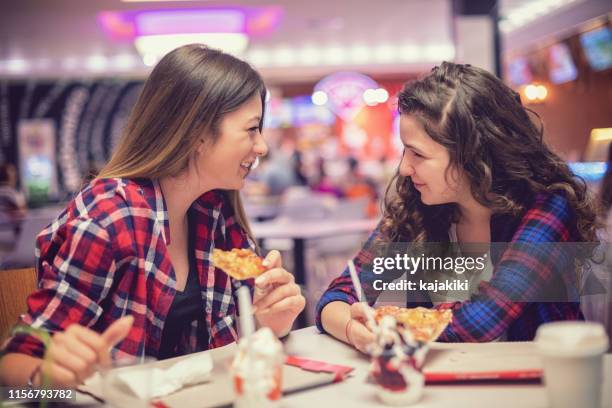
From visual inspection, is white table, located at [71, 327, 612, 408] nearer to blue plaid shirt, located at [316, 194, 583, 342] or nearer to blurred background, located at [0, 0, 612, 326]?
blue plaid shirt, located at [316, 194, 583, 342]

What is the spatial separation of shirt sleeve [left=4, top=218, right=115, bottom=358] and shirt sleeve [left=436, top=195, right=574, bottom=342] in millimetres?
757

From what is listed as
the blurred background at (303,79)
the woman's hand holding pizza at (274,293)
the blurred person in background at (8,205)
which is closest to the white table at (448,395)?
the woman's hand holding pizza at (274,293)

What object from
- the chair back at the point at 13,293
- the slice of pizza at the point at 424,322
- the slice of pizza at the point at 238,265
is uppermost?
the slice of pizza at the point at 238,265

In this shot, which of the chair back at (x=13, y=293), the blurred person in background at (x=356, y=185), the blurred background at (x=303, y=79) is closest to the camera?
the chair back at (x=13, y=293)

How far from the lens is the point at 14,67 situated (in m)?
11.1

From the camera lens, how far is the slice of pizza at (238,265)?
1264 millimetres

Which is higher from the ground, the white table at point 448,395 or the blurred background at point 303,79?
the blurred background at point 303,79

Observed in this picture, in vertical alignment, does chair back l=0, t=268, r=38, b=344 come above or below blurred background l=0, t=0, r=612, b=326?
below

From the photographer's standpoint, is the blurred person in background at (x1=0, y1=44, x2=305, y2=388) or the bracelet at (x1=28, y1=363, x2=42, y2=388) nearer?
the bracelet at (x1=28, y1=363, x2=42, y2=388)

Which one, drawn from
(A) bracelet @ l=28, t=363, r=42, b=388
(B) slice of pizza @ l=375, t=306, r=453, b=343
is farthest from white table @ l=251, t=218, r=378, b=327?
(A) bracelet @ l=28, t=363, r=42, b=388

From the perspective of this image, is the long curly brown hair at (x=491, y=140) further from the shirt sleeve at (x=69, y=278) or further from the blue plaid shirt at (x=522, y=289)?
the shirt sleeve at (x=69, y=278)

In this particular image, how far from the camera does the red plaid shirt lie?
48.8 inches

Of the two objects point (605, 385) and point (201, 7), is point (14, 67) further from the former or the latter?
point (605, 385)

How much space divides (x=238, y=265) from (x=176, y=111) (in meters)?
0.45
